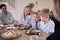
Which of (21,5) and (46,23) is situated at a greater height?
(21,5)

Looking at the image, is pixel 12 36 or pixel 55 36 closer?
pixel 55 36

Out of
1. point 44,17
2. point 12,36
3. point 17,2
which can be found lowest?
point 12,36

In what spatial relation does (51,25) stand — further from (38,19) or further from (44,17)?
(38,19)

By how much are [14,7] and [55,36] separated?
14.1 ft

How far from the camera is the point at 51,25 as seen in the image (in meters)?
2.41

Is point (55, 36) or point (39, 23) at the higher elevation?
point (55, 36)

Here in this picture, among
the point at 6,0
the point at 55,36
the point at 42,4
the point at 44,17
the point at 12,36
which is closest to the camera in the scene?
the point at 55,36

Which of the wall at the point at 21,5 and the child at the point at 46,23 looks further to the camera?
the wall at the point at 21,5

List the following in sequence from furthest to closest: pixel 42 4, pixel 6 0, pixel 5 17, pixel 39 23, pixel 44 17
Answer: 1. pixel 42 4
2. pixel 6 0
3. pixel 5 17
4. pixel 39 23
5. pixel 44 17

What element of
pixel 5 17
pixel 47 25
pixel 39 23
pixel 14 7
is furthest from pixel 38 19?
pixel 14 7

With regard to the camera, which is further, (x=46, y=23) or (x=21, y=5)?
(x=21, y=5)

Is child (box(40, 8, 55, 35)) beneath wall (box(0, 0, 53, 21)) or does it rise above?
beneath

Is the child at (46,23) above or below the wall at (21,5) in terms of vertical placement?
below

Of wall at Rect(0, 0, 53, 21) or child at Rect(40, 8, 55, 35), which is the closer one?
child at Rect(40, 8, 55, 35)
